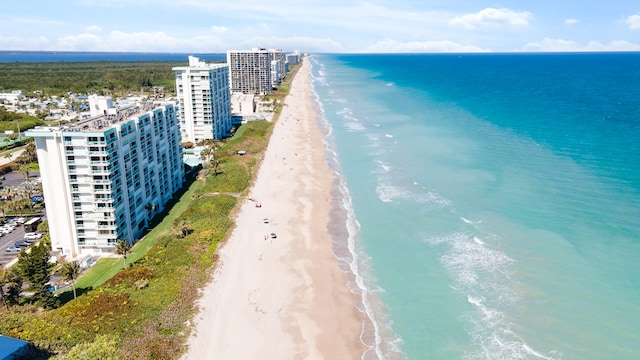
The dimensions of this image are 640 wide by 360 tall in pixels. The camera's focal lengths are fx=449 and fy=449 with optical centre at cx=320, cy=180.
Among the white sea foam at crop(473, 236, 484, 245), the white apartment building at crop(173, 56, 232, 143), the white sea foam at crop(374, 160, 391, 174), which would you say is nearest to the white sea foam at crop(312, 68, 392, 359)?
the white sea foam at crop(374, 160, 391, 174)

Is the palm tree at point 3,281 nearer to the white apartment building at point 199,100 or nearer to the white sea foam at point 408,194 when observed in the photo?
the white sea foam at point 408,194

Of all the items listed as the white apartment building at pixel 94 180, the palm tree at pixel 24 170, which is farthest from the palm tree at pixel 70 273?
the palm tree at pixel 24 170

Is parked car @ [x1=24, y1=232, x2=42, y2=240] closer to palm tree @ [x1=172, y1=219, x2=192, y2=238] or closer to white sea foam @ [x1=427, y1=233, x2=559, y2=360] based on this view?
palm tree @ [x1=172, y1=219, x2=192, y2=238]

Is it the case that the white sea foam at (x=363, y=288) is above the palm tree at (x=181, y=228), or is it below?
below

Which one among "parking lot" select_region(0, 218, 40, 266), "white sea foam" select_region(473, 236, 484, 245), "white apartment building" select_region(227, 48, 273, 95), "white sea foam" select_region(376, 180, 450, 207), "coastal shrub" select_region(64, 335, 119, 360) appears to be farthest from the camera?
"white apartment building" select_region(227, 48, 273, 95)

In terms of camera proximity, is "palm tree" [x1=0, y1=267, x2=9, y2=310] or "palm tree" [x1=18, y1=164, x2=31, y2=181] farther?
"palm tree" [x1=18, y1=164, x2=31, y2=181]

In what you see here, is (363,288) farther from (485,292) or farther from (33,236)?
(33,236)
